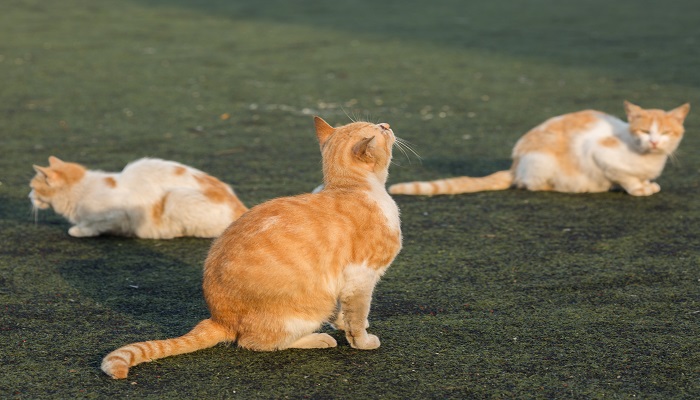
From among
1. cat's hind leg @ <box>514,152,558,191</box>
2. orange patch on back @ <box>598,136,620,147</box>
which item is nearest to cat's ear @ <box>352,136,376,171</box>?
cat's hind leg @ <box>514,152,558,191</box>

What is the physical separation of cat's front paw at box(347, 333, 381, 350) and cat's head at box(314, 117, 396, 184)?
0.58 meters

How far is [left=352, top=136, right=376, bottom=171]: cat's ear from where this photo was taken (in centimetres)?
340

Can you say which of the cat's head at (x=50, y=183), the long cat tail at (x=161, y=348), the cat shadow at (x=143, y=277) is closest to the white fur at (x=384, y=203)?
the long cat tail at (x=161, y=348)

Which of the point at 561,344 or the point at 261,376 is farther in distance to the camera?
the point at 561,344

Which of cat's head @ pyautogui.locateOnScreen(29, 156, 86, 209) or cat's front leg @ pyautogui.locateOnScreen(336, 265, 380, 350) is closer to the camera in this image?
cat's front leg @ pyautogui.locateOnScreen(336, 265, 380, 350)

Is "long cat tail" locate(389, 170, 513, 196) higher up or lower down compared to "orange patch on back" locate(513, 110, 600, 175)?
lower down

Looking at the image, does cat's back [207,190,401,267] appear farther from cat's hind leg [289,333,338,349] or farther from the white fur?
cat's hind leg [289,333,338,349]

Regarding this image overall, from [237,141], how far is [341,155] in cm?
322

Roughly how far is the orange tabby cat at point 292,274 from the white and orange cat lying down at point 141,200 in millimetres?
1341

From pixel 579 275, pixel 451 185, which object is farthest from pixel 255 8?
pixel 579 275

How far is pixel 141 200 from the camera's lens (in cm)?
473

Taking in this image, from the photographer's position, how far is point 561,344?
338cm

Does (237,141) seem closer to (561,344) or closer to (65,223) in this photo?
(65,223)

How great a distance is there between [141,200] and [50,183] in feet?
1.63
